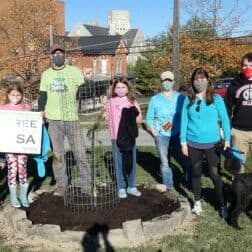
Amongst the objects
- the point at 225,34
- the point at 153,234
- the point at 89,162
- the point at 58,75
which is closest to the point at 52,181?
the point at 89,162

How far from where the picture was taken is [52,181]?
8.41 meters

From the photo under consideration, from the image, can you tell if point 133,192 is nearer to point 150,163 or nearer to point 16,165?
point 16,165

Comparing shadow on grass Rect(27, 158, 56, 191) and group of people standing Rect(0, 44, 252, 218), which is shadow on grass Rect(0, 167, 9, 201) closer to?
shadow on grass Rect(27, 158, 56, 191)

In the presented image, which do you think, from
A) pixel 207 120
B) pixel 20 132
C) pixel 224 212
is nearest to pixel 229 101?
pixel 207 120

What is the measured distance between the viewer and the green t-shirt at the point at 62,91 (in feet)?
21.1

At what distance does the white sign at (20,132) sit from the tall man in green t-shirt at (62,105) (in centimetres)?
25

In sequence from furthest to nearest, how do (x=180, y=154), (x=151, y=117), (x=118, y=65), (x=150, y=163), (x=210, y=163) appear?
(x=118, y=65) < (x=150, y=163) < (x=180, y=154) < (x=151, y=117) < (x=210, y=163)

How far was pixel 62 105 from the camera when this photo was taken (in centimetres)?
647

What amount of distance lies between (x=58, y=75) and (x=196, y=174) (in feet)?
7.38

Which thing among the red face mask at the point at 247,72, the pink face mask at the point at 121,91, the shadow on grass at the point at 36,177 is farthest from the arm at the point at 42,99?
the red face mask at the point at 247,72

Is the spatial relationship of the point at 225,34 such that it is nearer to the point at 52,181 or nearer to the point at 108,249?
the point at 52,181

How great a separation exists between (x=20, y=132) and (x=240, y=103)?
2.86 meters

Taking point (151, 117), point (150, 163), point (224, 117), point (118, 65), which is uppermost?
point (118, 65)

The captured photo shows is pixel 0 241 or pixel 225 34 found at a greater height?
pixel 225 34
